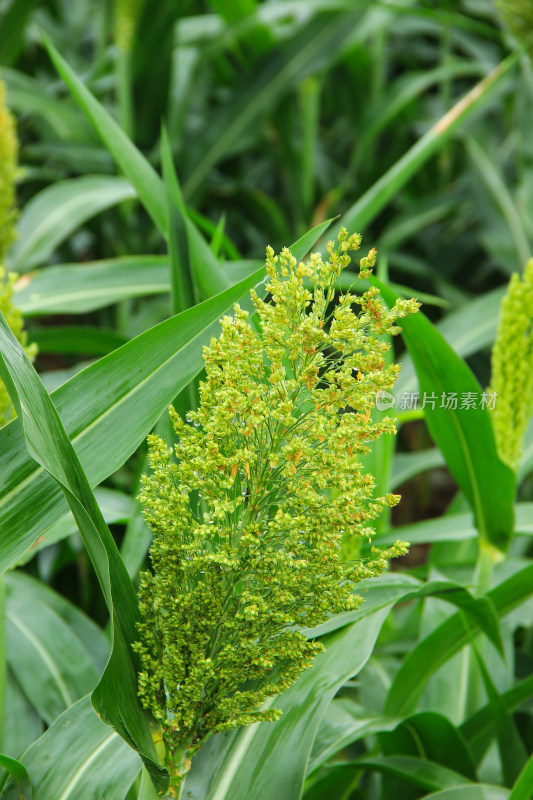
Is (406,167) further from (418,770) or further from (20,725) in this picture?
(20,725)

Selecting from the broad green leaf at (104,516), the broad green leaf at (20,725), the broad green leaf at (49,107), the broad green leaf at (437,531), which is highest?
the broad green leaf at (49,107)

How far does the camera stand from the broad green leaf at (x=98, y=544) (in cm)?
51

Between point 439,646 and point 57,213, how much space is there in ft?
4.04

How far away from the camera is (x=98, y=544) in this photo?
Answer: 1.72 ft

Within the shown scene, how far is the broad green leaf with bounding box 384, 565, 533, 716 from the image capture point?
891 millimetres

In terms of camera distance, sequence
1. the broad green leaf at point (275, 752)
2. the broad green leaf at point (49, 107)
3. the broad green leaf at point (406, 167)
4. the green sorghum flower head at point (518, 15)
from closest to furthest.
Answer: the broad green leaf at point (275, 752) < the broad green leaf at point (406, 167) < the green sorghum flower head at point (518, 15) < the broad green leaf at point (49, 107)

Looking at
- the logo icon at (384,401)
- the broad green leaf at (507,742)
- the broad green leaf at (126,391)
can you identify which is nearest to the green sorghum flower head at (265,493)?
the broad green leaf at (126,391)

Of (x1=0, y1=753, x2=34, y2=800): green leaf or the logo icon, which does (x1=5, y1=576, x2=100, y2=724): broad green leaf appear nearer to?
(x1=0, y1=753, x2=34, y2=800): green leaf

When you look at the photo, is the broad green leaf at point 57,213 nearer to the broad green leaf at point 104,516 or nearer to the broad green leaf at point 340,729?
the broad green leaf at point 104,516

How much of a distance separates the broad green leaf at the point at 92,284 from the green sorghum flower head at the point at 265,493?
0.83 meters

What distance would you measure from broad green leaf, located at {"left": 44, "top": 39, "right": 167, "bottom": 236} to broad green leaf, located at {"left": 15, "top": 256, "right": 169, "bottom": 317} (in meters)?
0.42

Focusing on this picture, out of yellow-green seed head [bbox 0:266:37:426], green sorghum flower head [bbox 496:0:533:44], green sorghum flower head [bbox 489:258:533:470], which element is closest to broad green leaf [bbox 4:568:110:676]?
yellow-green seed head [bbox 0:266:37:426]

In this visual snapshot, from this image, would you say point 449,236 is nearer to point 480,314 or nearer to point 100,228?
point 480,314

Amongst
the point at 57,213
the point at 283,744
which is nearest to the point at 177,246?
the point at 283,744
